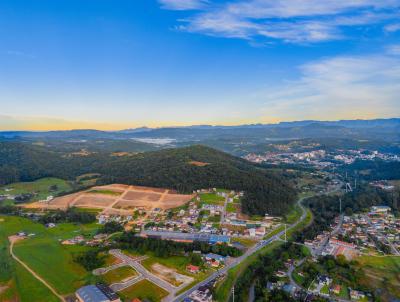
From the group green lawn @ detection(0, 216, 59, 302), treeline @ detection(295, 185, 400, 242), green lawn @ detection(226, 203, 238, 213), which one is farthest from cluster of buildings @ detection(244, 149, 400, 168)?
green lawn @ detection(0, 216, 59, 302)

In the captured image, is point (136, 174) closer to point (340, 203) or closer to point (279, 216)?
point (279, 216)

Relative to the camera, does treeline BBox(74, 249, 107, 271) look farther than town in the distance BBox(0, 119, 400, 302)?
Yes

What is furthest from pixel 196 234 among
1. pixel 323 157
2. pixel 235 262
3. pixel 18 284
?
pixel 323 157

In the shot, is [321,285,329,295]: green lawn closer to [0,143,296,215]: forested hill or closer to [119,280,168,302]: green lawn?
[119,280,168,302]: green lawn

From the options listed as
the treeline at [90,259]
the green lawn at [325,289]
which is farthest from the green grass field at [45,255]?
the green lawn at [325,289]

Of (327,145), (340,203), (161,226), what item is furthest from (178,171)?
(327,145)

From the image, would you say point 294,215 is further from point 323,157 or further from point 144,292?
point 323,157
